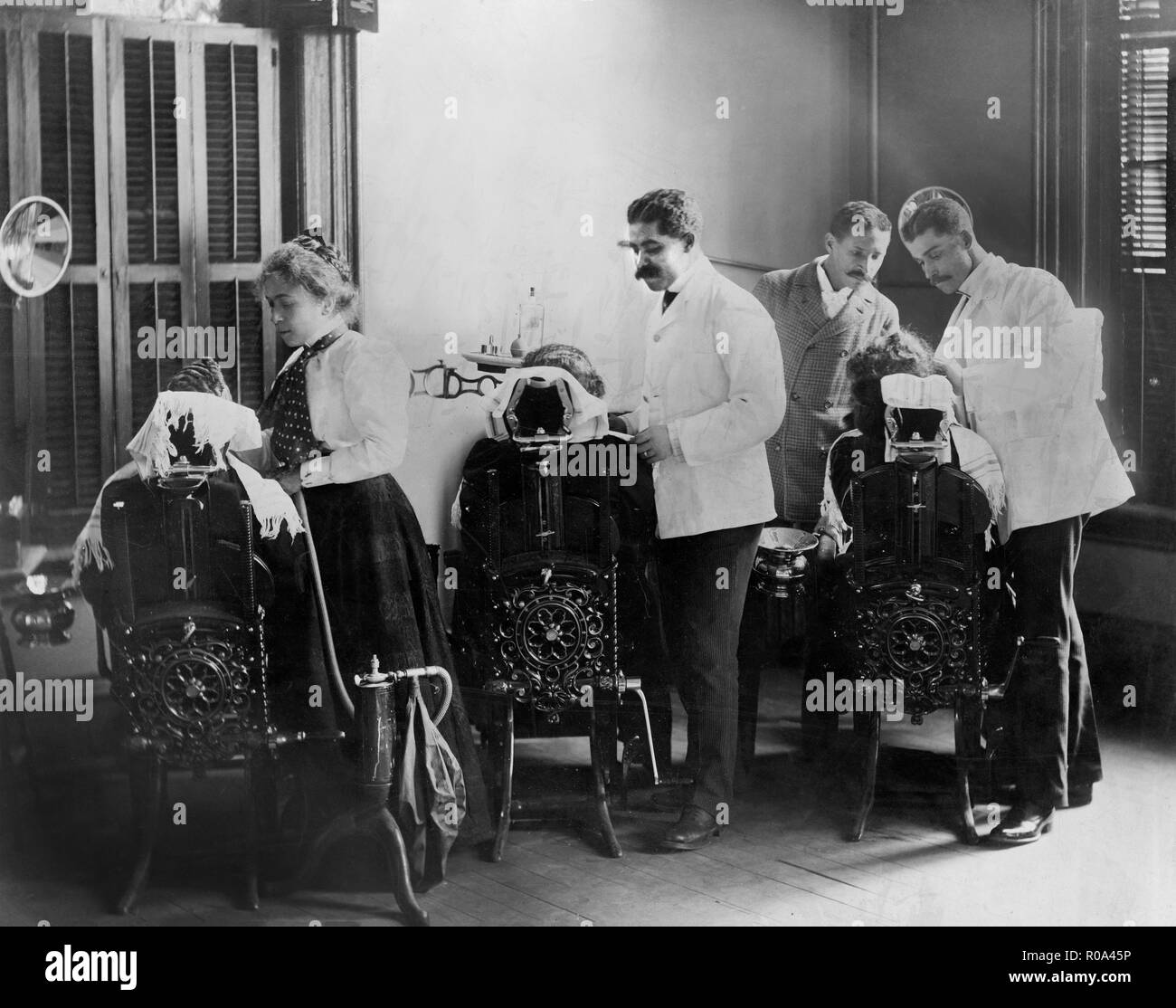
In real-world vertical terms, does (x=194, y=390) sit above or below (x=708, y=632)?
above

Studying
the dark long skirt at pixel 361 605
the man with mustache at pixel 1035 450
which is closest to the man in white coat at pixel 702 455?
the man with mustache at pixel 1035 450

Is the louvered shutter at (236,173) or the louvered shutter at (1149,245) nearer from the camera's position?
the louvered shutter at (236,173)

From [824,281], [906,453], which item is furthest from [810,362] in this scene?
[906,453]

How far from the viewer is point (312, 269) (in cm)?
343

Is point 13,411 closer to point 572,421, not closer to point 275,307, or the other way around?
point 275,307

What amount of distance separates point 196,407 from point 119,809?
1085mm

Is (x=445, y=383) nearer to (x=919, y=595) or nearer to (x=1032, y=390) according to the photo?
(x=919, y=595)

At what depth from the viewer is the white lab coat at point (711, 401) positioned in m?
3.49

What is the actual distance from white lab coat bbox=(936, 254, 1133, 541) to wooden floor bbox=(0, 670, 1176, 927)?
0.65m

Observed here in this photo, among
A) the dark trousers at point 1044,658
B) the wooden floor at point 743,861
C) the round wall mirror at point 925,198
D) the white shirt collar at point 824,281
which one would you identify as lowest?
the wooden floor at point 743,861

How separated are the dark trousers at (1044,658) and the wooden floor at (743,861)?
14 cm

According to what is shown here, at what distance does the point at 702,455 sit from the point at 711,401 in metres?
0.15

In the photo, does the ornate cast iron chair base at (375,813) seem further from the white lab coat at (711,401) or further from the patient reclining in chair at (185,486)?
the white lab coat at (711,401)

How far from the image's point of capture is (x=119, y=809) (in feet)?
11.6
